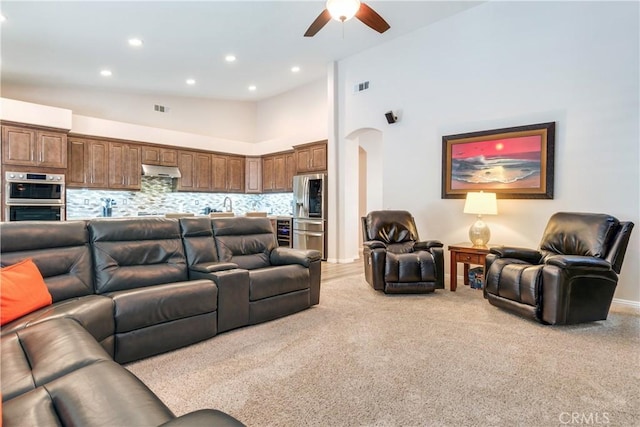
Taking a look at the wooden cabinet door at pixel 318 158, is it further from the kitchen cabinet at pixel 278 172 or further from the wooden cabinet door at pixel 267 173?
the wooden cabinet door at pixel 267 173

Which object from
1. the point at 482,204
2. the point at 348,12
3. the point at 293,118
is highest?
the point at 293,118

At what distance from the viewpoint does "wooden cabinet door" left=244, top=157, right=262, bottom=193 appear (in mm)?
7965

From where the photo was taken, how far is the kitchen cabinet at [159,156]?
21.3 ft

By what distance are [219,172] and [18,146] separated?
344 cm

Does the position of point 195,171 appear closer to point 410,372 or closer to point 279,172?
point 279,172

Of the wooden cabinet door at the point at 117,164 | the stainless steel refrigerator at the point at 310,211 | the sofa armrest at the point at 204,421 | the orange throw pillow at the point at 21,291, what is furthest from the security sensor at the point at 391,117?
the sofa armrest at the point at 204,421

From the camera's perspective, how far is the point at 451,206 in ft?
15.7

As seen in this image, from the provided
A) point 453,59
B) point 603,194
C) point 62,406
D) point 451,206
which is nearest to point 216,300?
point 62,406

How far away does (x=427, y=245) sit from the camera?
406cm

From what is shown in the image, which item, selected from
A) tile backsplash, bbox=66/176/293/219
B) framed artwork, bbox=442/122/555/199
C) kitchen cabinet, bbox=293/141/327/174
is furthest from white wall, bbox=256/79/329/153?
framed artwork, bbox=442/122/555/199

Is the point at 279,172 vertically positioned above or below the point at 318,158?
below

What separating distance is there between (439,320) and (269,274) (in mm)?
1665

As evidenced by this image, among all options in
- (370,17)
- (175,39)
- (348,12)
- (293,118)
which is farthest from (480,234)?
(293,118)

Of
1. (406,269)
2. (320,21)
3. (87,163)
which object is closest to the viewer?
(320,21)
